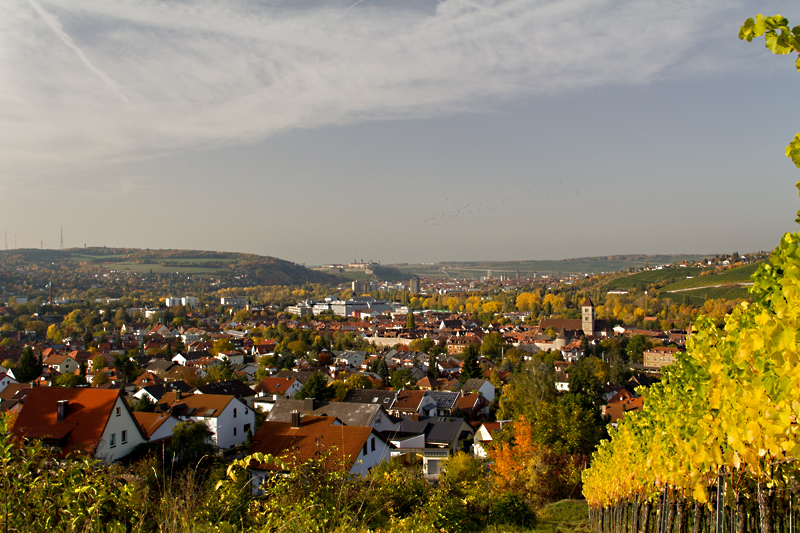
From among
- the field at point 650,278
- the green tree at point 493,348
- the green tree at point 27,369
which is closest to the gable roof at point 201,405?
the green tree at point 27,369

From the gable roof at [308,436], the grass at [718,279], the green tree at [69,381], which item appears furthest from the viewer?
the grass at [718,279]

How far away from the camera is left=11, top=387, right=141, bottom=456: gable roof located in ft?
46.5

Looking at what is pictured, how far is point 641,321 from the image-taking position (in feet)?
251

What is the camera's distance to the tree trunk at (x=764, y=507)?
313 centimetres

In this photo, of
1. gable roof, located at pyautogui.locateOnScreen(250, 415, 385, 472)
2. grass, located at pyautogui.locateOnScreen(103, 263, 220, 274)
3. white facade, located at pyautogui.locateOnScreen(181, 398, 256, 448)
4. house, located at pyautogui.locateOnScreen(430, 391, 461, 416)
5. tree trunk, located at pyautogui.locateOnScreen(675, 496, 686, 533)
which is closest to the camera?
tree trunk, located at pyautogui.locateOnScreen(675, 496, 686, 533)

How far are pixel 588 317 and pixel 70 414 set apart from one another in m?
61.4

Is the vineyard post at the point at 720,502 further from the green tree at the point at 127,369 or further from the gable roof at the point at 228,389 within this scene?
the green tree at the point at 127,369

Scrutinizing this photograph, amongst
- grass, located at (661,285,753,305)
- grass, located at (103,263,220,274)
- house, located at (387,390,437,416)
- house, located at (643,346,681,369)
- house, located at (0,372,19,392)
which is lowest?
house, located at (643,346,681,369)

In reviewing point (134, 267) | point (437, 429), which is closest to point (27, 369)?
point (437, 429)

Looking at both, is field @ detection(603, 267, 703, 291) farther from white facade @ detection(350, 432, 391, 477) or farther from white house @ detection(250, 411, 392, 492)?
white house @ detection(250, 411, 392, 492)

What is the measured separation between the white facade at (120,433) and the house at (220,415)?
344 cm

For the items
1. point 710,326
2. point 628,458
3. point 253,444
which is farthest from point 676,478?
point 253,444

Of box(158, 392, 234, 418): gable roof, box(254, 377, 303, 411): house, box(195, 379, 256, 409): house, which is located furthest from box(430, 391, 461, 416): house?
box(158, 392, 234, 418): gable roof

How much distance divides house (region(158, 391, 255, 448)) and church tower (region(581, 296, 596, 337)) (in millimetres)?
52890
